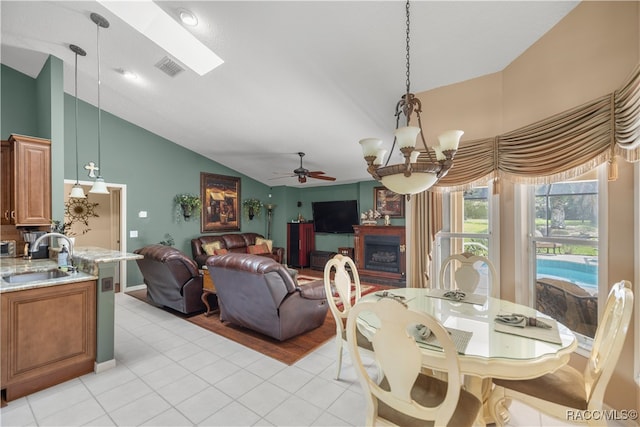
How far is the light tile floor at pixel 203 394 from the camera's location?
6.34 ft

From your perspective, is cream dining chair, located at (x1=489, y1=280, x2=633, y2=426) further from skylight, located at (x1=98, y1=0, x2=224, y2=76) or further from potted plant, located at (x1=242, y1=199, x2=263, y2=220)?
potted plant, located at (x1=242, y1=199, x2=263, y2=220)

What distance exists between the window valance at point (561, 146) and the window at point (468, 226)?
0.27 meters

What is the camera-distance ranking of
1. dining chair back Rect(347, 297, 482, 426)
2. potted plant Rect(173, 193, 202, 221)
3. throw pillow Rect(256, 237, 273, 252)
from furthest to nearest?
throw pillow Rect(256, 237, 273, 252)
potted plant Rect(173, 193, 202, 221)
dining chair back Rect(347, 297, 482, 426)

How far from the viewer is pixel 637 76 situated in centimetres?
155

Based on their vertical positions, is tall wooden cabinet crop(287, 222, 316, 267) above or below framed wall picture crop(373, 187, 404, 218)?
below

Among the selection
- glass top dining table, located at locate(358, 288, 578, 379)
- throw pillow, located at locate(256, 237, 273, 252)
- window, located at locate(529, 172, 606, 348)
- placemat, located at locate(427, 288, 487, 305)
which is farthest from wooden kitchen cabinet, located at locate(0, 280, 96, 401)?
throw pillow, located at locate(256, 237, 273, 252)

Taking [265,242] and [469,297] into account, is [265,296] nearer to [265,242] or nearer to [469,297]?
[469,297]

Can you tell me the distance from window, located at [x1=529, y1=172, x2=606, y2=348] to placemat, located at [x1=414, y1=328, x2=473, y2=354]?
4.43ft

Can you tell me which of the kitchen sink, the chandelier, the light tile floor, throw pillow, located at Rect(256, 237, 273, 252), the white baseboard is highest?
the chandelier

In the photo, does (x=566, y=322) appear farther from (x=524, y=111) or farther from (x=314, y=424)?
(x=314, y=424)

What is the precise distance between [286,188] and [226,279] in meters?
5.36

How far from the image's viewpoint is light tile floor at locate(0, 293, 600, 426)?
193 cm

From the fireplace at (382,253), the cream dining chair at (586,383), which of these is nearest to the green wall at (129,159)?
the fireplace at (382,253)

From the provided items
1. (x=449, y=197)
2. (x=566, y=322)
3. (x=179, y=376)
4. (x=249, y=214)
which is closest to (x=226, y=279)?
(x=179, y=376)
